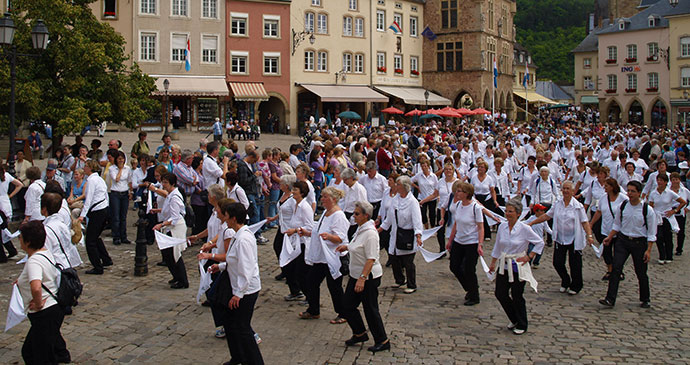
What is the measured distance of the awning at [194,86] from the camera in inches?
1604

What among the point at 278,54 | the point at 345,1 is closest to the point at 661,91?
the point at 345,1

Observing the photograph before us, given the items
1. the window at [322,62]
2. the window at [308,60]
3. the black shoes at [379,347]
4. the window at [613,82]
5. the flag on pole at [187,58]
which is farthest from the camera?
the window at [613,82]

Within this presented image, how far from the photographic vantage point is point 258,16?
148 feet

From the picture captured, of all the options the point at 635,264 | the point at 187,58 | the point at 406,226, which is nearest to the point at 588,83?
the point at 187,58

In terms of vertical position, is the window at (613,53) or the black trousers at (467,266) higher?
the window at (613,53)

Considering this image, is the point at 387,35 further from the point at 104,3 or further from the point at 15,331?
the point at 15,331

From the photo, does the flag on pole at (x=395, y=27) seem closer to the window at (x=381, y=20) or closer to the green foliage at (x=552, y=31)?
the window at (x=381, y=20)

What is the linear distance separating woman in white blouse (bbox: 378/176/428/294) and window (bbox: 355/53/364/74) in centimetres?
4158

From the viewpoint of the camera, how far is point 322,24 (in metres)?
48.6

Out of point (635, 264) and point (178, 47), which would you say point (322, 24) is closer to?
point (178, 47)

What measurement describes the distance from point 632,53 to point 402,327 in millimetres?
64799

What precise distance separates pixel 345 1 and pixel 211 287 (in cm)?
4489

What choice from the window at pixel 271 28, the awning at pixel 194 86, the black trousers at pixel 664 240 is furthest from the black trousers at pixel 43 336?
the window at pixel 271 28

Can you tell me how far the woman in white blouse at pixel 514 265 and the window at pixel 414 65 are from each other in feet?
160
